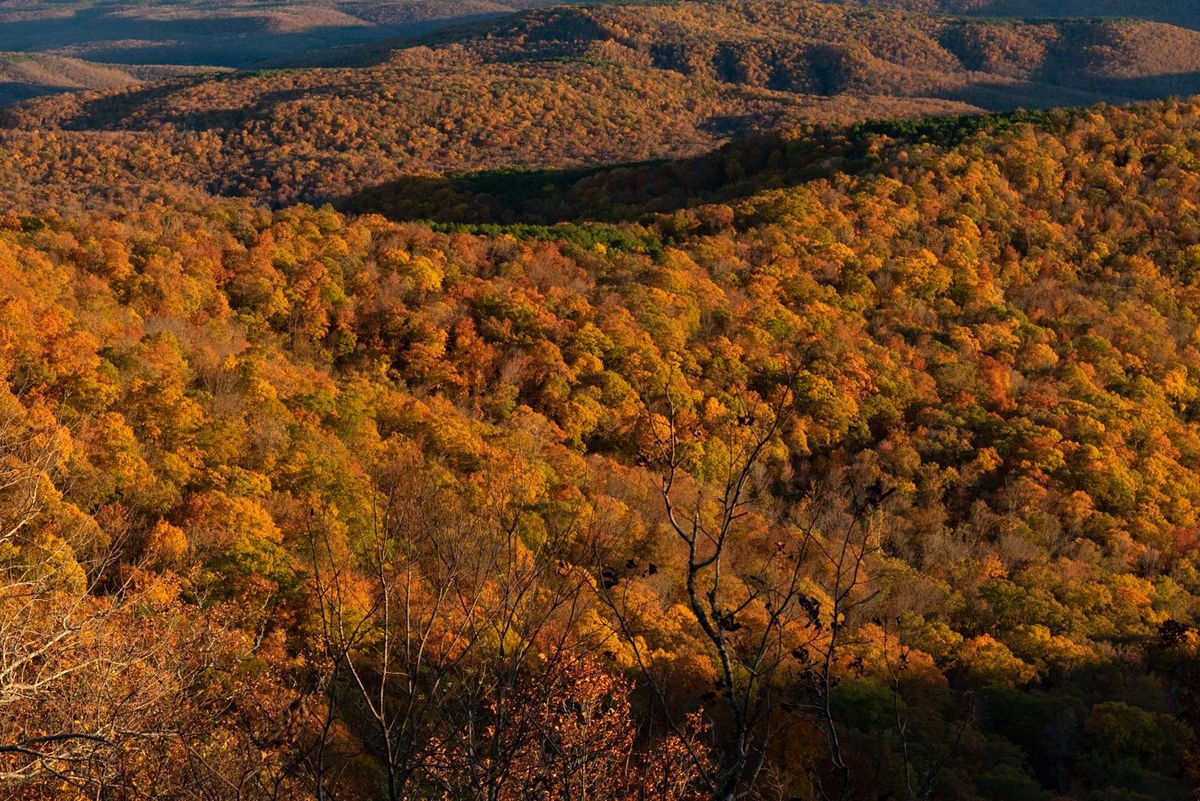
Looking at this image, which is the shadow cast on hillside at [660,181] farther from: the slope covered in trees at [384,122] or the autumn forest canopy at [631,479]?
the slope covered in trees at [384,122]

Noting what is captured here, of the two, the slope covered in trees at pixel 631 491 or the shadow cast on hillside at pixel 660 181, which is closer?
the slope covered in trees at pixel 631 491

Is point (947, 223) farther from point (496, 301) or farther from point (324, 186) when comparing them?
point (324, 186)

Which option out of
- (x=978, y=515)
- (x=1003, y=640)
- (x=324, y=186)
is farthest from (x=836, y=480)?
(x=324, y=186)

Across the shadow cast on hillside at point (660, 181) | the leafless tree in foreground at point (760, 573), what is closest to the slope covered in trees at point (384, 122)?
the shadow cast on hillside at point (660, 181)

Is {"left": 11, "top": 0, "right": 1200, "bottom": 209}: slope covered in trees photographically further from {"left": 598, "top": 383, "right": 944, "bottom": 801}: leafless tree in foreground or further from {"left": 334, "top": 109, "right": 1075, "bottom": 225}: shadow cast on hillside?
{"left": 598, "top": 383, "right": 944, "bottom": 801}: leafless tree in foreground

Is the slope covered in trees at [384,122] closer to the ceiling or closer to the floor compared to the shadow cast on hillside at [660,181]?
closer to the floor

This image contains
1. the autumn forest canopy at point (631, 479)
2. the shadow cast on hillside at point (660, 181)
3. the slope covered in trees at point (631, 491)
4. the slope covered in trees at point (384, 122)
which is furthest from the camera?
the slope covered in trees at point (384, 122)

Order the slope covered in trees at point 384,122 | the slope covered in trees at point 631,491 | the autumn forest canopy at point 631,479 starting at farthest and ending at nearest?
the slope covered in trees at point 384,122 → the autumn forest canopy at point 631,479 → the slope covered in trees at point 631,491
